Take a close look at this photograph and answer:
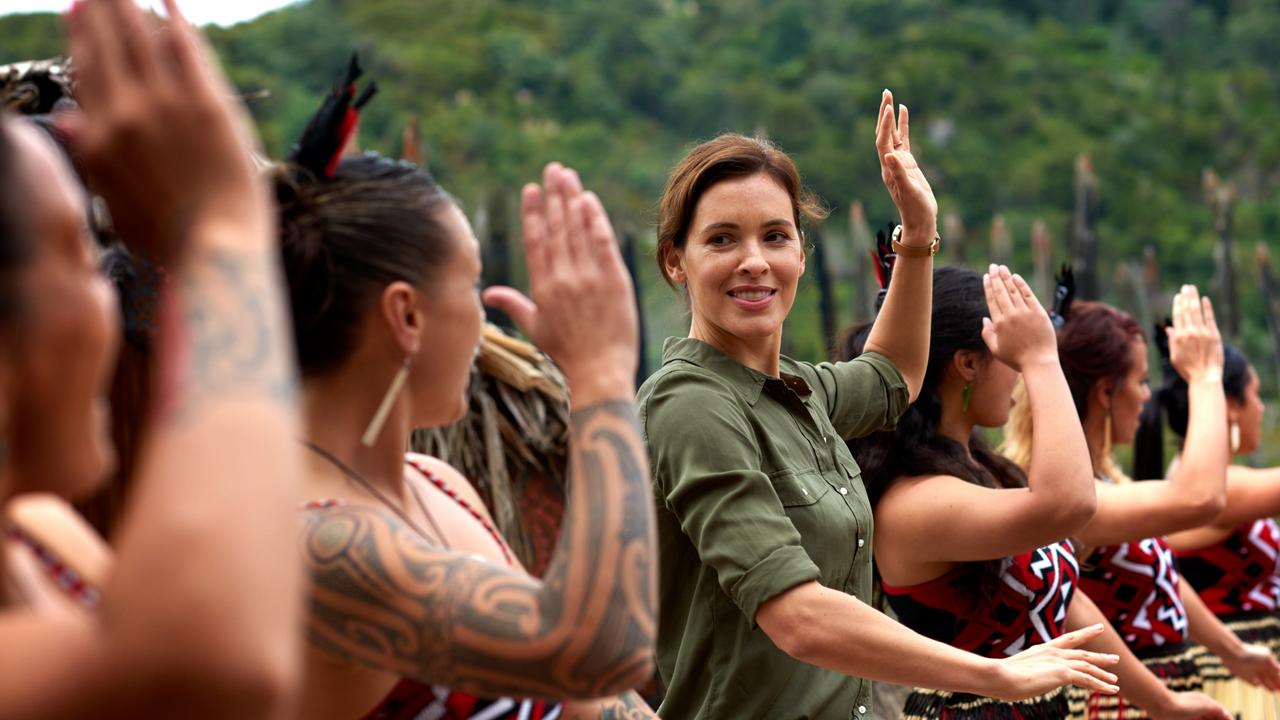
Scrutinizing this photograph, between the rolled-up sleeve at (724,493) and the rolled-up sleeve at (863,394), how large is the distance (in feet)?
1.51

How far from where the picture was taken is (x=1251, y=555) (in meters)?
5.09

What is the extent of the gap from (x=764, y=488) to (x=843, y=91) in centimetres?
3380

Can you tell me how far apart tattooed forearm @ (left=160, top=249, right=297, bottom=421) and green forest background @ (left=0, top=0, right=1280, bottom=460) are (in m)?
21.4

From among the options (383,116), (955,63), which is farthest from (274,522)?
(955,63)

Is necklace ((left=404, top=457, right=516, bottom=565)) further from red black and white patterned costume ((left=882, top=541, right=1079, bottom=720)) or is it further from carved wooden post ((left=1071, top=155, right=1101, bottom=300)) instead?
carved wooden post ((left=1071, top=155, right=1101, bottom=300))

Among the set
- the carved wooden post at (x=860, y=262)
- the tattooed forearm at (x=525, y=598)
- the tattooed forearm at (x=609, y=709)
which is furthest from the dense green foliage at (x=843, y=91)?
the tattooed forearm at (x=525, y=598)

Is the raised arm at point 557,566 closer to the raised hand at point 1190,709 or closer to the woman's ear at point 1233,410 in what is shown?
the raised hand at point 1190,709

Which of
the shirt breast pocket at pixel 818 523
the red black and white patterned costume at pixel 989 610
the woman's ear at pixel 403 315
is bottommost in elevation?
the red black and white patterned costume at pixel 989 610

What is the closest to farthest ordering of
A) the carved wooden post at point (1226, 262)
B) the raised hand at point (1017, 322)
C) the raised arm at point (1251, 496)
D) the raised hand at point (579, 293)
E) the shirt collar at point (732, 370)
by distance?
the raised hand at point (579, 293) < the shirt collar at point (732, 370) < the raised hand at point (1017, 322) < the raised arm at point (1251, 496) < the carved wooden post at point (1226, 262)

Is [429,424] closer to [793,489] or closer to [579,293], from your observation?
[579,293]

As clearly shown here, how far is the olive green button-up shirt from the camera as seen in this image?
2449mm

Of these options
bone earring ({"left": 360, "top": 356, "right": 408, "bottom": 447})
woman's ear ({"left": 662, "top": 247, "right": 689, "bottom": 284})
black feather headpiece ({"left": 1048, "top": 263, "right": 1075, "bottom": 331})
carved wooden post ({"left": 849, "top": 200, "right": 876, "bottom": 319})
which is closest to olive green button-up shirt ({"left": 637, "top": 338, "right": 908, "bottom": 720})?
woman's ear ({"left": 662, "top": 247, "right": 689, "bottom": 284})

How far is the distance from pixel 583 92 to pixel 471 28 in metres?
6.80

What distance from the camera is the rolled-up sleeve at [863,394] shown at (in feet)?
10.0
